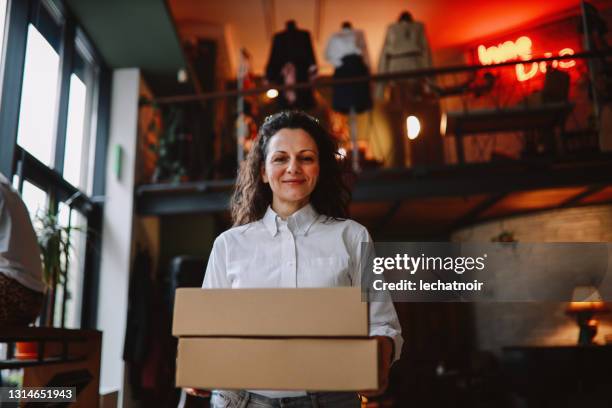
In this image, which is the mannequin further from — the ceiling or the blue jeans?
the blue jeans

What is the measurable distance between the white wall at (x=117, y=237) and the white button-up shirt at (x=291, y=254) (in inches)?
151

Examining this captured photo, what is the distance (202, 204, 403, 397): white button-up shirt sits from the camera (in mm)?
1390

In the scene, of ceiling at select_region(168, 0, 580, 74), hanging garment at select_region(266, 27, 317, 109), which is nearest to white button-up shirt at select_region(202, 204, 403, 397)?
hanging garment at select_region(266, 27, 317, 109)

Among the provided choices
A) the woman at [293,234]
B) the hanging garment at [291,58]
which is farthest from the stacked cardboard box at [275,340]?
the hanging garment at [291,58]

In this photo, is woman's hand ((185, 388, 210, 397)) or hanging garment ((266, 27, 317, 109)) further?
hanging garment ((266, 27, 317, 109))

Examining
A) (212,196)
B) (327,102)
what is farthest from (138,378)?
(327,102)

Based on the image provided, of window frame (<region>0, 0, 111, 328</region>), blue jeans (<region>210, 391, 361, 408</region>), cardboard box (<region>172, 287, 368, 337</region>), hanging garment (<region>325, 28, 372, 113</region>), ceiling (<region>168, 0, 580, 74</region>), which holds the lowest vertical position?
blue jeans (<region>210, 391, 361, 408</region>)

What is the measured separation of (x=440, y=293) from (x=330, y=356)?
466 mm

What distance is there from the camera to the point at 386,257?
53.3 inches

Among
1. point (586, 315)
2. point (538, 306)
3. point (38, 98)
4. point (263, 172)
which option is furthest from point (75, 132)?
point (538, 306)

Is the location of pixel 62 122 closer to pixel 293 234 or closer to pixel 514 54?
pixel 293 234

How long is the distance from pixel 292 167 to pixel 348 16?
5998 mm

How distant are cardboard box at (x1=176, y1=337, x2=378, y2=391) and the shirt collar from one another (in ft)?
1.57

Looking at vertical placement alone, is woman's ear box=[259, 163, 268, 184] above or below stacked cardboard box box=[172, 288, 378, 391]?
above
